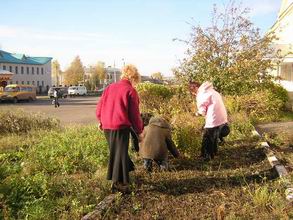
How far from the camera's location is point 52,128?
1293 cm

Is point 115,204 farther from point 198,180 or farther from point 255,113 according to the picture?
point 255,113

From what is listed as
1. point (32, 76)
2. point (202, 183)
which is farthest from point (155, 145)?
point (32, 76)

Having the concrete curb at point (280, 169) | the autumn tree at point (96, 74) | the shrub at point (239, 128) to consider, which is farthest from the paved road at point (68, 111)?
the autumn tree at point (96, 74)

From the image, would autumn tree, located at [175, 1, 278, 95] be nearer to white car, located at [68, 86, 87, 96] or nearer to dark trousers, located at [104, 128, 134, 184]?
dark trousers, located at [104, 128, 134, 184]


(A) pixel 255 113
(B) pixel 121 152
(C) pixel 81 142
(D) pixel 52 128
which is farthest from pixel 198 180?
(A) pixel 255 113

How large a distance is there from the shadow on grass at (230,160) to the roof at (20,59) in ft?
243

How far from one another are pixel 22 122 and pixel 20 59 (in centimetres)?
7491

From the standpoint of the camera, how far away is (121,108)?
574 centimetres

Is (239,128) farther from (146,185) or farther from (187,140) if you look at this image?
(146,185)

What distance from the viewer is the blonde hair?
235 inches

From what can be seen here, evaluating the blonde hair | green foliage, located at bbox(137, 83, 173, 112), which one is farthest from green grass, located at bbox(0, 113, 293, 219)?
green foliage, located at bbox(137, 83, 173, 112)

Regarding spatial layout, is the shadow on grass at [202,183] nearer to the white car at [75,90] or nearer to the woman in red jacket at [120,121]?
the woman in red jacket at [120,121]

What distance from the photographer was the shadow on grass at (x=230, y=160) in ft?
24.8

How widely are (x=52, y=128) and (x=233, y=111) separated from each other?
20.7 feet
